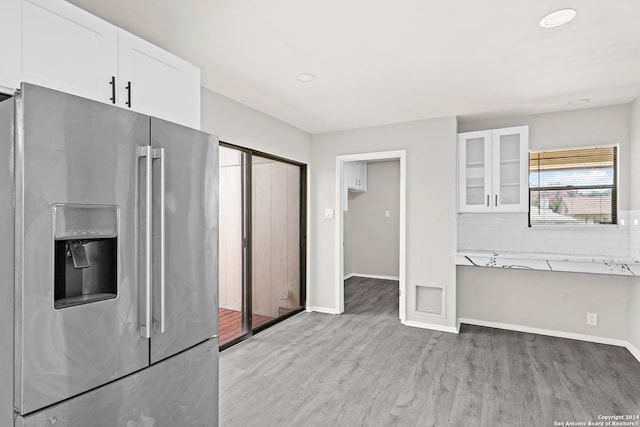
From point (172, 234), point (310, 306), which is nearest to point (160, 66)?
point (172, 234)

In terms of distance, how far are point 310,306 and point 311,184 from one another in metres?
1.68

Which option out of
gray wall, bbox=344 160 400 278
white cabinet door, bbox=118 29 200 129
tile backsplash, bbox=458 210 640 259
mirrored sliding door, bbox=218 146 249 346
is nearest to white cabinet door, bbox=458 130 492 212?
Result: tile backsplash, bbox=458 210 640 259

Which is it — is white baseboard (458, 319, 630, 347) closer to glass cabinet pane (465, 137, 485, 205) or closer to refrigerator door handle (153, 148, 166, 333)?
glass cabinet pane (465, 137, 485, 205)

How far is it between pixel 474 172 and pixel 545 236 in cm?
104

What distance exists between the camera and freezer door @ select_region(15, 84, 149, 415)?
120 centimetres

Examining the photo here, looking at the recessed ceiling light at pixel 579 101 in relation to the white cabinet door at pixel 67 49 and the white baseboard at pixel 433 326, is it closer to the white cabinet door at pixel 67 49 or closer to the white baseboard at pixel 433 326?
the white baseboard at pixel 433 326

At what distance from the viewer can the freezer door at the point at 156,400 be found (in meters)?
1.30

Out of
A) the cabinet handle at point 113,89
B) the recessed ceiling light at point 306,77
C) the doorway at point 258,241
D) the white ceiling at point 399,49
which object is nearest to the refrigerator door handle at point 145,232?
the cabinet handle at point 113,89

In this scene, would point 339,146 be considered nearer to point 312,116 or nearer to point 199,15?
point 312,116

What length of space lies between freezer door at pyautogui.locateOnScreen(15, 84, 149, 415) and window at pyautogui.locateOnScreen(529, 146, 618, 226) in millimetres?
4075

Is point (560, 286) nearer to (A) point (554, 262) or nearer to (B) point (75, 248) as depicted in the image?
(A) point (554, 262)

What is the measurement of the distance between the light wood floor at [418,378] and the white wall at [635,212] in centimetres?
25

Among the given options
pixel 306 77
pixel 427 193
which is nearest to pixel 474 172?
pixel 427 193

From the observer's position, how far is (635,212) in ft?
11.1
